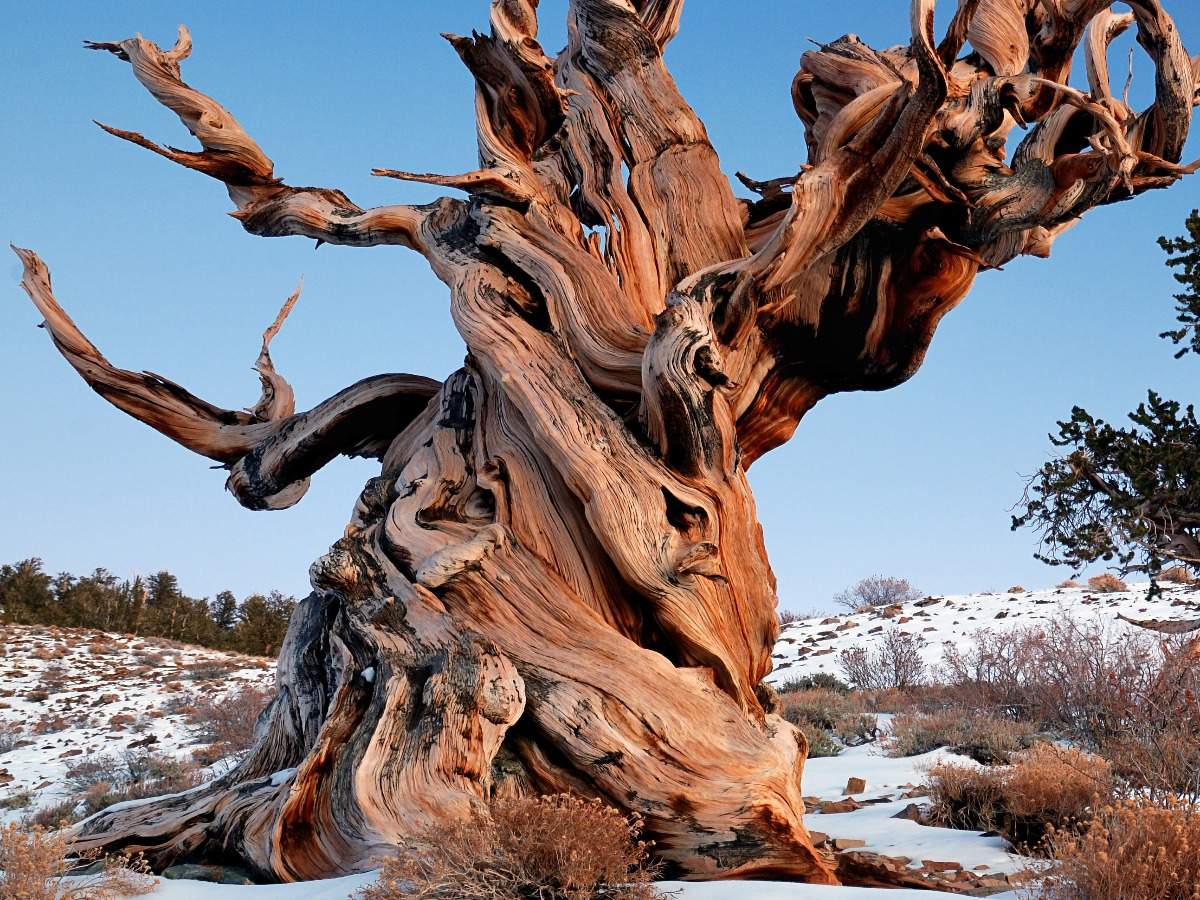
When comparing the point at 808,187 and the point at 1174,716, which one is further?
the point at 1174,716

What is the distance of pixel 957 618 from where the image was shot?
21391mm

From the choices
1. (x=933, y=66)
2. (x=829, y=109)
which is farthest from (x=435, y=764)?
(x=829, y=109)

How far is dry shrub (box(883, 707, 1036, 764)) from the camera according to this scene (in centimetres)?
794

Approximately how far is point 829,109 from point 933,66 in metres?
2.08

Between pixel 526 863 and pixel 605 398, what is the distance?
2.86 metres

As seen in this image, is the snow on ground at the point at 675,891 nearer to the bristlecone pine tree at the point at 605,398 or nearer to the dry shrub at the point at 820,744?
the bristlecone pine tree at the point at 605,398

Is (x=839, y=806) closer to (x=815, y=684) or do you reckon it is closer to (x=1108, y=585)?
(x=815, y=684)

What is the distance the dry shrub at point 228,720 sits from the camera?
39.1 ft

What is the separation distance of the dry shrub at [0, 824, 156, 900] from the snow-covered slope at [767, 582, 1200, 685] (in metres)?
13.3

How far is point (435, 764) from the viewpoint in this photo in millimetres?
4473

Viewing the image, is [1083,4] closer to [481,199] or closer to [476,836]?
[481,199]

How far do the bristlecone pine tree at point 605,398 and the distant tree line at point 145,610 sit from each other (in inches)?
725

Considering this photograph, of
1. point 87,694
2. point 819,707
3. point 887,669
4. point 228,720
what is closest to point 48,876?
point 819,707

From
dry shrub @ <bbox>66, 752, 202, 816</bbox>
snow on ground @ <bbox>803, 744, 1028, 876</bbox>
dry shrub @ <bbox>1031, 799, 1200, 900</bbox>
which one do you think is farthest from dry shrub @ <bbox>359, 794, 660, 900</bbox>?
dry shrub @ <bbox>66, 752, 202, 816</bbox>
